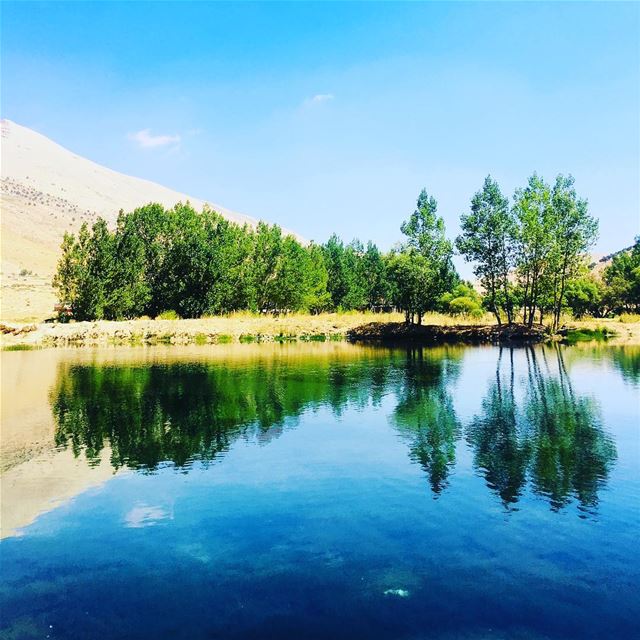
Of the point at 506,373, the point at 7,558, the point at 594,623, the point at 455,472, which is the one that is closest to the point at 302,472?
the point at 455,472

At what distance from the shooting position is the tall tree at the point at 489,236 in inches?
2239

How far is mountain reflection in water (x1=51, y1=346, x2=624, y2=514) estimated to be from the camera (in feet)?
46.9

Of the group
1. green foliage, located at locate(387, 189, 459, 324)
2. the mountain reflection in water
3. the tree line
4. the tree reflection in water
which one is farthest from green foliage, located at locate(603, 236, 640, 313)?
the tree reflection in water

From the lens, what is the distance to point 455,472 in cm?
1396

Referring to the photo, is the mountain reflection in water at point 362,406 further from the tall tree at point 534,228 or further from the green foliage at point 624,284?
the green foliage at point 624,284

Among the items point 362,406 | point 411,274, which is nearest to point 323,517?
point 362,406

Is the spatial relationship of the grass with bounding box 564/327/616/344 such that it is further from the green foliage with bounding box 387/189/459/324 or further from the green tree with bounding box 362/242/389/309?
the green tree with bounding box 362/242/389/309

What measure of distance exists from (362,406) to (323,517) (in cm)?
1175

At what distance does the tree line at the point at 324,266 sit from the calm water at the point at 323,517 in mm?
36431

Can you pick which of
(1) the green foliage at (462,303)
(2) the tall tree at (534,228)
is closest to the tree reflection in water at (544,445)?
(2) the tall tree at (534,228)

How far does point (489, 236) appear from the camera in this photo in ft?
189

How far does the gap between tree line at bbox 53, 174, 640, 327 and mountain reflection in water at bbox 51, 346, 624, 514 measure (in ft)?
80.0

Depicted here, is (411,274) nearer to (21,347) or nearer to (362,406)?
(362,406)

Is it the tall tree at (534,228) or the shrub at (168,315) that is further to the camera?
the shrub at (168,315)
